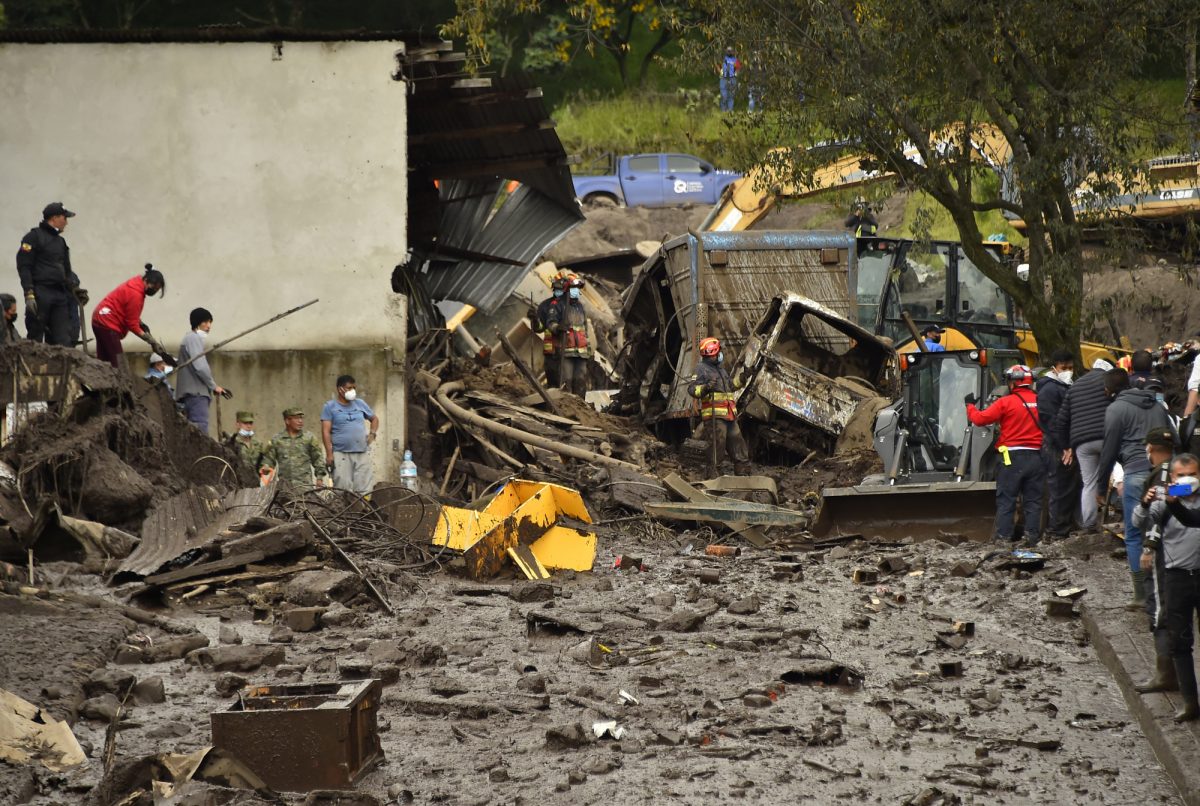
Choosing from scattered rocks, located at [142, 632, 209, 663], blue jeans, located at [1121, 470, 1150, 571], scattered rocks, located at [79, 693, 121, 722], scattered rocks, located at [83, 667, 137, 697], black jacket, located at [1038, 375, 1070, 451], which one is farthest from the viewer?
black jacket, located at [1038, 375, 1070, 451]

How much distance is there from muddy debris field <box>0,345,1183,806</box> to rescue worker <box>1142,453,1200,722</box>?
1.42ft

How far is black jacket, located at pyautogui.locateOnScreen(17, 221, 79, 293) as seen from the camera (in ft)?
47.5

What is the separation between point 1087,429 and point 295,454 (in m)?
7.34

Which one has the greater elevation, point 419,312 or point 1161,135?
point 1161,135

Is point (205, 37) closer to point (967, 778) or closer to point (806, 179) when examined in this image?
point (806, 179)

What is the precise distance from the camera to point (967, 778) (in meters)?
6.89

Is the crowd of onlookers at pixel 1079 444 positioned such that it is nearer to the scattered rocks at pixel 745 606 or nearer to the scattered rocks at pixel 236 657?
the scattered rocks at pixel 745 606

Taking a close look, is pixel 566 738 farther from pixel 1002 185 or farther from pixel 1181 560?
pixel 1002 185

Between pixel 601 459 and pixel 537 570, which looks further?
pixel 601 459

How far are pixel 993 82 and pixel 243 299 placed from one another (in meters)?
8.69

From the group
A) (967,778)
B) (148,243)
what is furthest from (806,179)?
(967,778)

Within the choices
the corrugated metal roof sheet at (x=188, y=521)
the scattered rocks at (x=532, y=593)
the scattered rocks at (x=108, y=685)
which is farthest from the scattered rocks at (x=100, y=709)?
the scattered rocks at (x=532, y=593)

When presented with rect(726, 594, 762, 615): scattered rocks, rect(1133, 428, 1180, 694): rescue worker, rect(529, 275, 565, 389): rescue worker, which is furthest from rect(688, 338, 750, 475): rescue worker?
rect(1133, 428, 1180, 694): rescue worker

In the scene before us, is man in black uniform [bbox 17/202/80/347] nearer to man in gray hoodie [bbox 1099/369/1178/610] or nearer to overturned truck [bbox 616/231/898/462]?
overturned truck [bbox 616/231/898/462]
